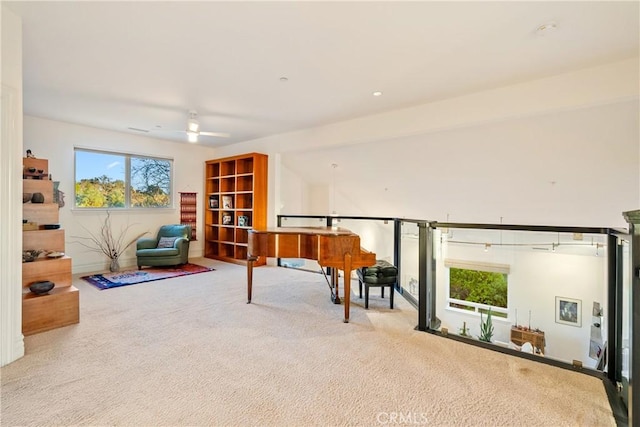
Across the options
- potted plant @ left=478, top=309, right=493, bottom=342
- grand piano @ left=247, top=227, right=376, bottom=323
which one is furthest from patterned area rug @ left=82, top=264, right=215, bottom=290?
potted plant @ left=478, top=309, right=493, bottom=342

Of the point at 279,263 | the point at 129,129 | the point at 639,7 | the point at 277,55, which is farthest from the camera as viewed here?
the point at 279,263

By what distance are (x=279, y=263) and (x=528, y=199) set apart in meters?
4.29

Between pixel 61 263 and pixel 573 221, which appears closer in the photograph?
pixel 61 263

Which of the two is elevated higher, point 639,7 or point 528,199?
point 639,7

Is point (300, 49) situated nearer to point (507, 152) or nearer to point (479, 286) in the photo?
point (507, 152)

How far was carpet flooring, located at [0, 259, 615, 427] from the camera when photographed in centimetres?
162

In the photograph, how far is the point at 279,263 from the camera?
228 inches

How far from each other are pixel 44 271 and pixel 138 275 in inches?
77.8

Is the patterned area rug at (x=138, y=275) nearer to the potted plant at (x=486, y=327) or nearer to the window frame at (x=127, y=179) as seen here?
the window frame at (x=127, y=179)

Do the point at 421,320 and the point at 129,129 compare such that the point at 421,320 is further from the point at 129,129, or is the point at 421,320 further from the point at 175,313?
the point at 129,129

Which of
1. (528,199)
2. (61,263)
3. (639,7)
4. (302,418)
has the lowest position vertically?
(302,418)

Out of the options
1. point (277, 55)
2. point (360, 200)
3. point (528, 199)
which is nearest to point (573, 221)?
point (528, 199)

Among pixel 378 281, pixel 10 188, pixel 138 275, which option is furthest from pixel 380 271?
pixel 138 275

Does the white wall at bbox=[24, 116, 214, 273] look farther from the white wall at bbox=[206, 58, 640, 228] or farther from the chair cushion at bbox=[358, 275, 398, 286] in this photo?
the chair cushion at bbox=[358, 275, 398, 286]
